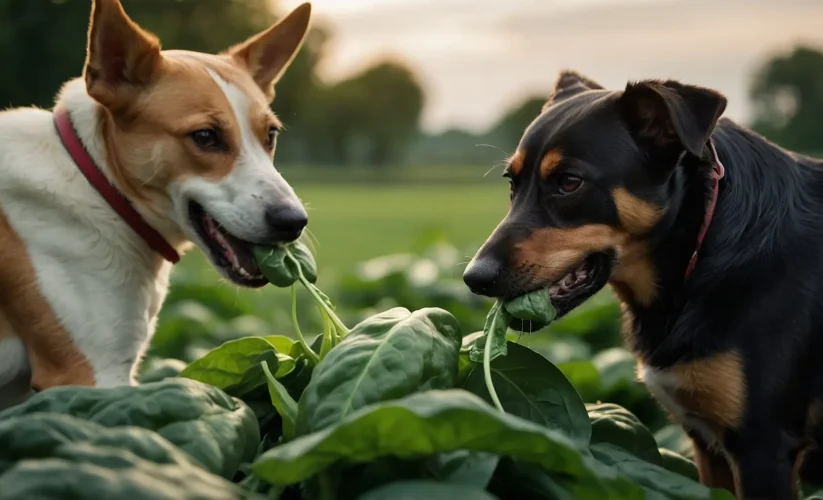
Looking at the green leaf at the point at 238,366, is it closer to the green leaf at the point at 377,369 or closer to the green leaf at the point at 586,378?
the green leaf at the point at 377,369

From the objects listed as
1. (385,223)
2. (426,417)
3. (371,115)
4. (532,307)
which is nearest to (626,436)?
(532,307)

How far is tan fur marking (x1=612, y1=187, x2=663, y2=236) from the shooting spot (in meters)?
2.73

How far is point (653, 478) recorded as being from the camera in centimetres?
201

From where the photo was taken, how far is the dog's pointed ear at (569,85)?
3291 mm

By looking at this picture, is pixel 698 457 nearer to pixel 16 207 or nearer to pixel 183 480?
pixel 183 480

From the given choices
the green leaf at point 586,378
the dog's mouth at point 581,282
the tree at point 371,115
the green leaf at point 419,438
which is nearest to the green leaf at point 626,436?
the dog's mouth at point 581,282

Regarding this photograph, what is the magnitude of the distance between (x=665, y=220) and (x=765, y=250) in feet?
1.01

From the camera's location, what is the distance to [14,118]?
300 cm

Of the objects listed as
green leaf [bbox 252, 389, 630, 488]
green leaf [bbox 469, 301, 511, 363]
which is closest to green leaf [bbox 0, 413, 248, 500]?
green leaf [bbox 252, 389, 630, 488]

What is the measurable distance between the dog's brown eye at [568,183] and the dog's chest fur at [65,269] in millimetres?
1416

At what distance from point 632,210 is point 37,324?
1887mm

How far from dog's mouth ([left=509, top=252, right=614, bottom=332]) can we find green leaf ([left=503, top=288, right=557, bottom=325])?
0.44 ft

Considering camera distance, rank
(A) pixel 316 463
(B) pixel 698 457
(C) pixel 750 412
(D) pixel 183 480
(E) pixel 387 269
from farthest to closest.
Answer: (E) pixel 387 269 < (B) pixel 698 457 < (C) pixel 750 412 < (A) pixel 316 463 < (D) pixel 183 480

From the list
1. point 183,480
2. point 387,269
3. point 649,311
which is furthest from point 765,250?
point 387,269
